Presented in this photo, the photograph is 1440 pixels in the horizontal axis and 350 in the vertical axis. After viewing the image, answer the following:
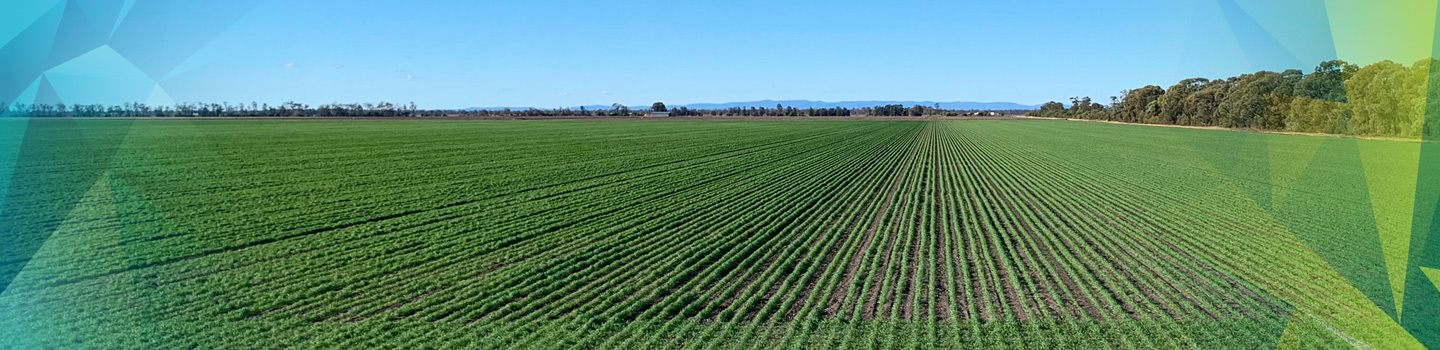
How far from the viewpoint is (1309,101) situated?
199 ft

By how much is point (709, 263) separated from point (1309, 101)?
69.0 m

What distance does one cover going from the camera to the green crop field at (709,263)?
388 inches

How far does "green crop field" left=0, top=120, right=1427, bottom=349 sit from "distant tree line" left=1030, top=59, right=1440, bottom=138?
3.81 m

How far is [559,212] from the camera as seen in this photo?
19578 mm

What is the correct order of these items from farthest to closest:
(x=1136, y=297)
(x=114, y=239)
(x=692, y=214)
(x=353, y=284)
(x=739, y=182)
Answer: (x=739, y=182) < (x=692, y=214) < (x=114, y=239) < (x=353, y=284) < (x=1136, y=297)

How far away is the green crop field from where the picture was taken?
9.87 meters

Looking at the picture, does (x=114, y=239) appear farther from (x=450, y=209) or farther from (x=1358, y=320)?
(x=1358, y=320)

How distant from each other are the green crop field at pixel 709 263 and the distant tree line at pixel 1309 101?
3.81 m

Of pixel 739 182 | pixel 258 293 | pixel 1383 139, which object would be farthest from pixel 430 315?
pixel 1383 139

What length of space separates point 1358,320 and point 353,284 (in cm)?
1545
